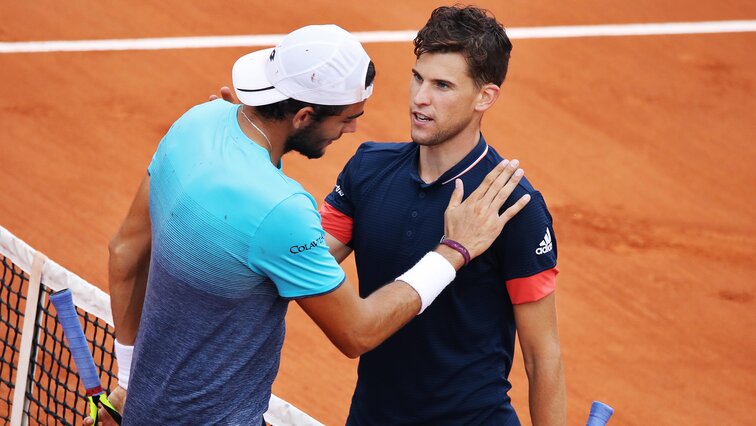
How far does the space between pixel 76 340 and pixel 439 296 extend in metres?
1.50

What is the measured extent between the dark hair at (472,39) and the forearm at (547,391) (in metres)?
1.09

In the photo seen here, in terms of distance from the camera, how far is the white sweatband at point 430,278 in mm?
Answer: 3727

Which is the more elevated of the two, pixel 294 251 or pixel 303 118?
pixel 303 118

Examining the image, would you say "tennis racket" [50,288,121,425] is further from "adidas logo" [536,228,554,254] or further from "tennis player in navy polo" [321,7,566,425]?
"adidas logo" [536,228,554,254]

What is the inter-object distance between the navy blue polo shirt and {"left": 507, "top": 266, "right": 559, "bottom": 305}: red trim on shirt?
0.02 m

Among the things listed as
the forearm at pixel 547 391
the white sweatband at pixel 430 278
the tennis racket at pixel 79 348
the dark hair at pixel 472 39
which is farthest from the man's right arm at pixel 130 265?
the forearm at pixel 547 391

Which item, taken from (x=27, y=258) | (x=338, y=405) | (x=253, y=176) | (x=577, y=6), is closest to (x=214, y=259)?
(x=253, y=176)

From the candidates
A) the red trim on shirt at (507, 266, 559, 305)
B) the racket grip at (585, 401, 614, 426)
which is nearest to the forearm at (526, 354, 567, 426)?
the racket grip at (585, 401, 614, 426)

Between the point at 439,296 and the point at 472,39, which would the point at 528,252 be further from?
the point at 472,39

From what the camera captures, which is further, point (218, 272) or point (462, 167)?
point (462, 167)

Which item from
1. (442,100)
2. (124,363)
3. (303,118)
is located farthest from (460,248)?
(124,363)

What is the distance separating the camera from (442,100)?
13.3ft

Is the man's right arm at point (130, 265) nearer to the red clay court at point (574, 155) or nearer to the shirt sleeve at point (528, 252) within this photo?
the shirt sleeve at point (528, 252)

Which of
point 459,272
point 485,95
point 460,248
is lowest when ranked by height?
point 459,272
